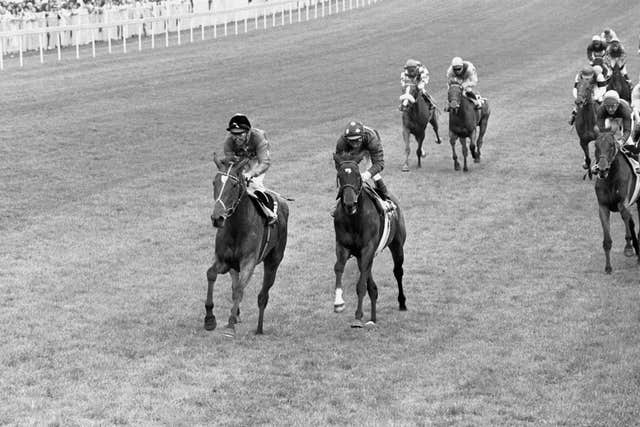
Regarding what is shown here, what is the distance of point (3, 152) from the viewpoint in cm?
2538

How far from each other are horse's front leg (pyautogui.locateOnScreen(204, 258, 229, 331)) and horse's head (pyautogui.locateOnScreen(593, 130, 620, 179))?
5.86 m

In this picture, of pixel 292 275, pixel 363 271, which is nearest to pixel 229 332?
pixel 363 271

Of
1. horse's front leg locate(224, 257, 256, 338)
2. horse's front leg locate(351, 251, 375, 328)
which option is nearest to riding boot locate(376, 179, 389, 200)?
horse's front leg locate(351, 251, 375, 328)

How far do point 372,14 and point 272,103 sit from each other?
1089 inches

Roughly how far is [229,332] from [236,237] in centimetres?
108

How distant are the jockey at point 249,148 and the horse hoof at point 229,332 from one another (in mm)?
1371

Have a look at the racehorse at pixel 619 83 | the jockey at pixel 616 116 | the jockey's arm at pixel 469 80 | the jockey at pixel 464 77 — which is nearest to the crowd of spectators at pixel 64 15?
the jockey at pixel 464 77

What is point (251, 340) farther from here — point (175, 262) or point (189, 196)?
point (189, 196)

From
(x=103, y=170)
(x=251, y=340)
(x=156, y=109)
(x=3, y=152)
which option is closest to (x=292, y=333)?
(x=251, y=340)

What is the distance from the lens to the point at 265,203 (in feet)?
45.5

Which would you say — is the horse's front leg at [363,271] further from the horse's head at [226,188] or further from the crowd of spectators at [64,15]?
the crowd of spectators at [64,15]

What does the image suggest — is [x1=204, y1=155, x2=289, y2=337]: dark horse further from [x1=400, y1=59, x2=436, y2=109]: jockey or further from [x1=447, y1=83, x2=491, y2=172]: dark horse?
[x1=400, y1=59, x2=436, y2=109]: jockey

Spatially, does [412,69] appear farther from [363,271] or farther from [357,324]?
[357,324]

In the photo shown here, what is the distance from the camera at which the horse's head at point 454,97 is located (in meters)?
24.5
